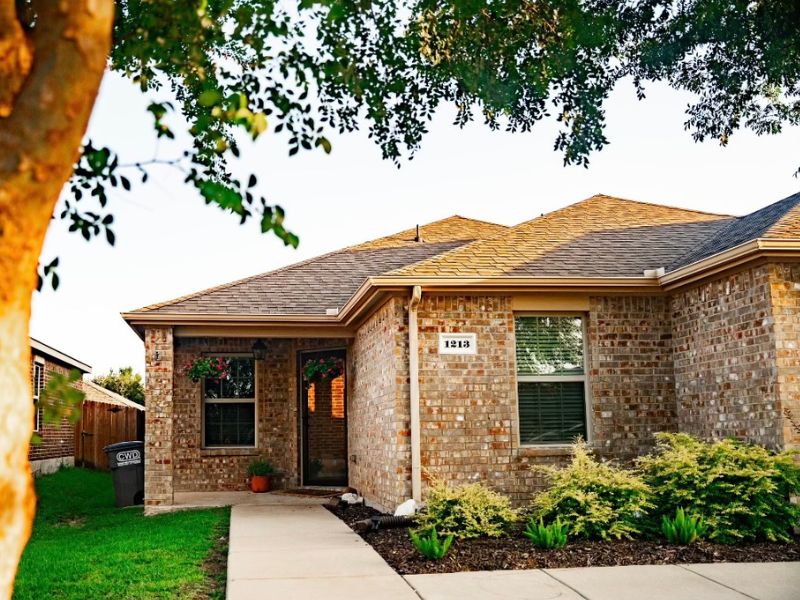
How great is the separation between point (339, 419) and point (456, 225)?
4657 millimetres

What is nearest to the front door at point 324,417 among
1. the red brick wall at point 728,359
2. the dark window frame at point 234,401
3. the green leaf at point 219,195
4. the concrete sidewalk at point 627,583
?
the dark window frame at point 234,401

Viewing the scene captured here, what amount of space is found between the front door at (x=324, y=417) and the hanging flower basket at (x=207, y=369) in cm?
138

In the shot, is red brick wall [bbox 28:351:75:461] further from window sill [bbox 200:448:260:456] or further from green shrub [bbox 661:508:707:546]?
green shrub [bbox 661:508:707:546]

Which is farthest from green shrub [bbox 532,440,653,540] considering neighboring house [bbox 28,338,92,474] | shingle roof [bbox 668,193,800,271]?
neighboring house [bbox 28,338,92,474]

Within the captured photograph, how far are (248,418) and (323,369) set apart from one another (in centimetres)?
187

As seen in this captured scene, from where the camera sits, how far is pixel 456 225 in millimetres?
18422

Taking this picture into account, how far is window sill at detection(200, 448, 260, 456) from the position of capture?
1554 centimetres

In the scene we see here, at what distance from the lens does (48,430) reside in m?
21.8

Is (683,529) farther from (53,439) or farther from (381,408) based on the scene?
(53,439)

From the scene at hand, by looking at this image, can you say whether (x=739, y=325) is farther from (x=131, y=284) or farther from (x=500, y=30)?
(x=131, y=284)

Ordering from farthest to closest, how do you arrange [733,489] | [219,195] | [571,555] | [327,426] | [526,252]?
1. [327,426]
2. [526,252]
3. [733,489]
4. [571,555]
5. [219,195]

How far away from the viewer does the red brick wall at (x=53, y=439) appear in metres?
20.9

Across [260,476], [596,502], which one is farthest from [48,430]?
[596,502]

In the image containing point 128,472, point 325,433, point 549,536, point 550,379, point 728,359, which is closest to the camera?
point 549,536
